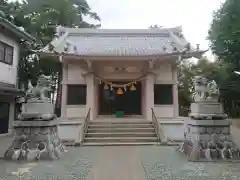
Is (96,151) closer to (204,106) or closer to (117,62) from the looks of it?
(204,106)

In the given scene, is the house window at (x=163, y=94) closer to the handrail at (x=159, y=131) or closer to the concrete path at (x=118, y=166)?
the handrail at (x=159, y=131)

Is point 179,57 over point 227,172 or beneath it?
over

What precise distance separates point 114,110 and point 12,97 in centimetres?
646

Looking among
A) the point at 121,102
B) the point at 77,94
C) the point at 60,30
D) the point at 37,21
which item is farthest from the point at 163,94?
the point at 37,21

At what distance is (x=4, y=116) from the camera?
1364 centimetres

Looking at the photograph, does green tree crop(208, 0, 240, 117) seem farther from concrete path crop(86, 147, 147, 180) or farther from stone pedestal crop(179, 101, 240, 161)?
concrete path crop(86, 147, 147, 180)

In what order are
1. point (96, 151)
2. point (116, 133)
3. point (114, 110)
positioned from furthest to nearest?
point (114, 110)
point (116, 133)
point (96, 151)

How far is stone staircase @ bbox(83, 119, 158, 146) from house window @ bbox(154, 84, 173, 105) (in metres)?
2.20

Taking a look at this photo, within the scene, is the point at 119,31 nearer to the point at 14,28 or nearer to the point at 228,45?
the point at 14,28

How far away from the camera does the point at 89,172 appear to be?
227 inches

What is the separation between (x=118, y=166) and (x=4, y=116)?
9.96m

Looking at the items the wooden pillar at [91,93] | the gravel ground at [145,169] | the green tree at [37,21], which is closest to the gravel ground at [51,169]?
the gravel ground at [145,169]

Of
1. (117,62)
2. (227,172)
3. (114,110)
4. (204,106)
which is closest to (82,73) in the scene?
(117,62)

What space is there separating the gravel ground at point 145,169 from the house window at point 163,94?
21.5 ft
